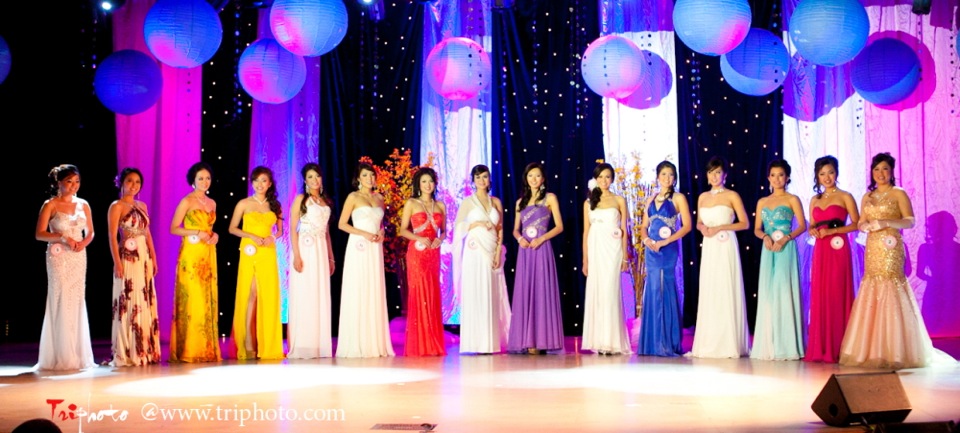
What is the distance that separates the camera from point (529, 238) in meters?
8.37

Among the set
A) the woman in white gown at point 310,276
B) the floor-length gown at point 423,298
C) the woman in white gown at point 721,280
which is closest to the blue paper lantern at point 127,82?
the woman in white gown at point 310,276

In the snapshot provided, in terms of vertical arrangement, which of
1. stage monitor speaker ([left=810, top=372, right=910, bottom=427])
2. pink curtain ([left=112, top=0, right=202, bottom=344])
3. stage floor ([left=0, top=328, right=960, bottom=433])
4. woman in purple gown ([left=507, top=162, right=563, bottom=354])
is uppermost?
pink curtain ([left=112, top=0, right=202, bottom=344])

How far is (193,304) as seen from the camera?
25.8 ft

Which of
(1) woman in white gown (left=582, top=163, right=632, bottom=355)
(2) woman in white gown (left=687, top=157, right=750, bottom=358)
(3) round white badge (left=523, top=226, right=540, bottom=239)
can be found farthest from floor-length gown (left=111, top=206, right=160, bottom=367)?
(2) woman in white gown (left=687, top=157, right=750, bottom=358)

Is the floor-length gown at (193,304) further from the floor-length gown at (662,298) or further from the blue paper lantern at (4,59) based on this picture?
the floor-length gown at (662,298)

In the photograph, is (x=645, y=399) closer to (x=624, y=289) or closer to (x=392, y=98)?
(x=624, y=289)

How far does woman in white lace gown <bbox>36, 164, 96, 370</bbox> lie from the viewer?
7.37 m

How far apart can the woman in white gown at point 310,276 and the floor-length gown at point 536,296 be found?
5.10 ft

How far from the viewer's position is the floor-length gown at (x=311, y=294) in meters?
8.16

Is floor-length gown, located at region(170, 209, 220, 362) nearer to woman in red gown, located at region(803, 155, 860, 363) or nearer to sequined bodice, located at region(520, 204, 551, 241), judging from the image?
sequined bodice, located at region(520, 204, 551, 241)

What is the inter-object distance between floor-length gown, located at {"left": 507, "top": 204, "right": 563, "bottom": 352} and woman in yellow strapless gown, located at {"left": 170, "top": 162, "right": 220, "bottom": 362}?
2.42 m

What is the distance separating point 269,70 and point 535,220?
2497 mm

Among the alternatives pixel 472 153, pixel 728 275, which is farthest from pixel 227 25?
pixel 728 275

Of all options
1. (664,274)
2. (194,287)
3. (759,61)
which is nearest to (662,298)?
(664,274)
